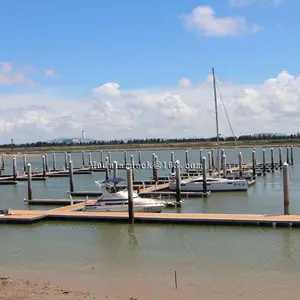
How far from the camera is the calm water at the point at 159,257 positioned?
49.0 feet

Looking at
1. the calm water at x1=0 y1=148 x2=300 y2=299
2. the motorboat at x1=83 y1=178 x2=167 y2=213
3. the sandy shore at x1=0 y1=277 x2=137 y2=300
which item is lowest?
the calm water at x1=0 y1=148 x2=300 y2=299

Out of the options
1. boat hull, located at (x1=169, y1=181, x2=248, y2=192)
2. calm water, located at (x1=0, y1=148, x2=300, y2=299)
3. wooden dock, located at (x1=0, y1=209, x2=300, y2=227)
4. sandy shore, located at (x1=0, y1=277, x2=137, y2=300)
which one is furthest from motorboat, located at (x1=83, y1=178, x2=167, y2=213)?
boat hull, located at (x1=169, y1=181, x2=248, y2=192)

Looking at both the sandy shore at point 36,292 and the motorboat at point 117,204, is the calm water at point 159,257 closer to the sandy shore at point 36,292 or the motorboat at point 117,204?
the sandy shore at point 36,292

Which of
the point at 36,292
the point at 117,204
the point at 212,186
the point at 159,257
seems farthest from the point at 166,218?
the point at 212,186

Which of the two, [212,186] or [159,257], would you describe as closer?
[159,257]

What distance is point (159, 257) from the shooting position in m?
18.8

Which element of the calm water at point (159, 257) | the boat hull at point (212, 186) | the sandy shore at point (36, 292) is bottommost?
the calm water at point (159, 257)

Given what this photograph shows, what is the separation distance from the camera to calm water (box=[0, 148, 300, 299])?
588 inches

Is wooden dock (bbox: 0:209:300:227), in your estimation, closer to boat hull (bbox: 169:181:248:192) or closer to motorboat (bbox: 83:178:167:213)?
motorboat (bbox: 83:178:167:213)

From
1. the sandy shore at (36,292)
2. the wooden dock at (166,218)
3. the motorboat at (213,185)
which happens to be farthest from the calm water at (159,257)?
the motorboat at (213,185)

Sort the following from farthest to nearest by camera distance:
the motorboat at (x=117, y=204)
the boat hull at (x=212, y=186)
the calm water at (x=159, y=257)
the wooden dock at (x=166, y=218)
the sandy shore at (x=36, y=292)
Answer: the boat hull at (x=212, y=186), the motorboat at (x=117, y=204), the wooden dock at (x=166, y=218), the calm water at (x=159, y=257), the sandy shore at (x=36, y=292)

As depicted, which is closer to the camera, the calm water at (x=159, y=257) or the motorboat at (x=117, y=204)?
the calm water at (x=159, y=257)

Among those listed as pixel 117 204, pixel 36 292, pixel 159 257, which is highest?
pixel 117 204

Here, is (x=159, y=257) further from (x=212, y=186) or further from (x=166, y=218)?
(x=212, y=186)
